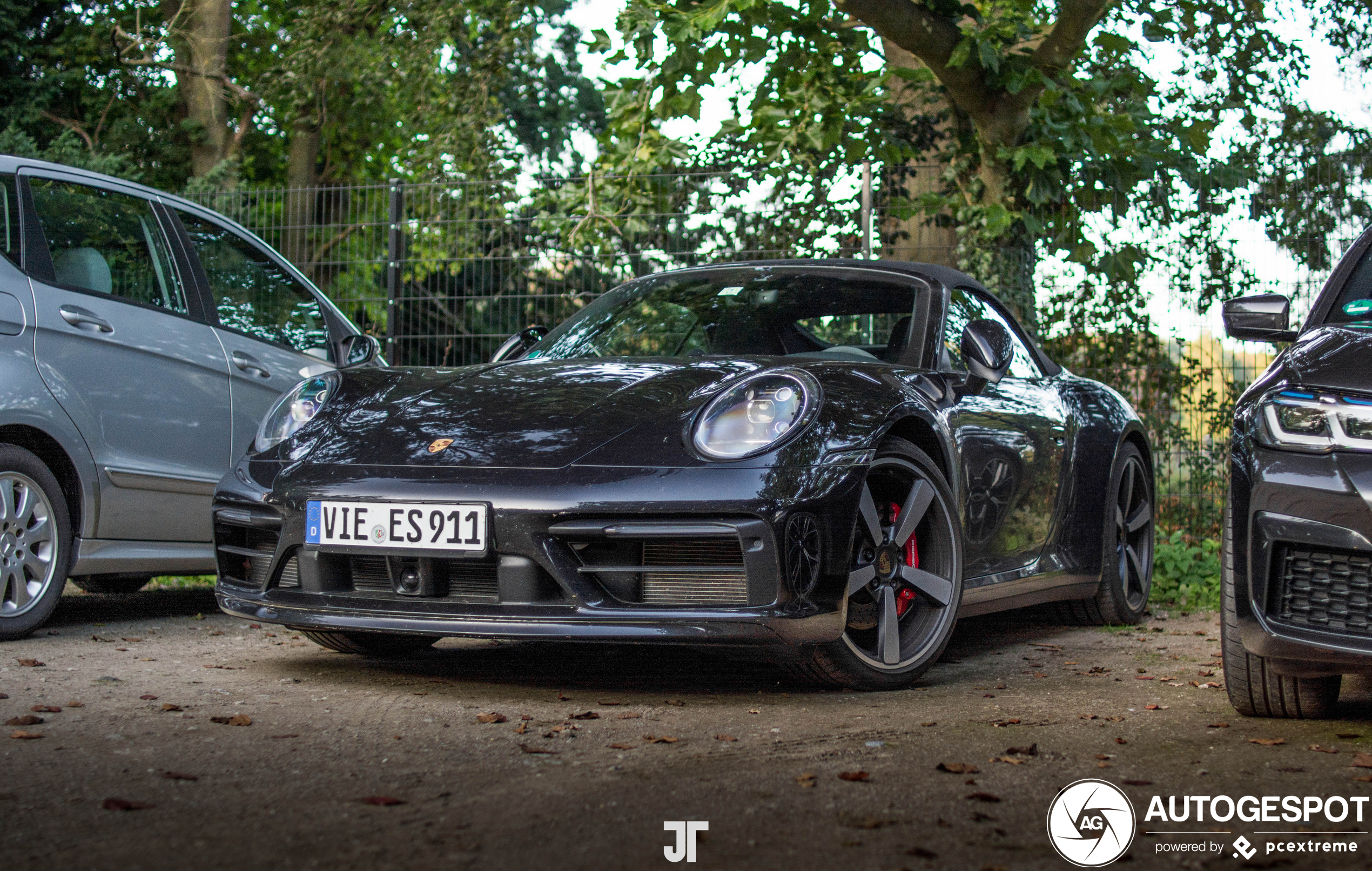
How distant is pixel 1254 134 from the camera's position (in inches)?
456

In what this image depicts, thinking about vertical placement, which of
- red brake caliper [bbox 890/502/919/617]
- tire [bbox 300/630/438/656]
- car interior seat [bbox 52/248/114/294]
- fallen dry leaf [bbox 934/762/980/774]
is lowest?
tire [bbox 300/630/438/656]

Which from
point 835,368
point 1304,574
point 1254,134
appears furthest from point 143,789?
point 1254,134

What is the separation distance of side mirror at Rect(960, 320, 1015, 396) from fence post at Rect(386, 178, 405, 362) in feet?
18.5

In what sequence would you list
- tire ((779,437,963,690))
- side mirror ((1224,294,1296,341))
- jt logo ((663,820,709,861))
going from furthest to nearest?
side mirror ((1224,294,1296,341))
tire ((779,437,963,690))
jt logo ((663,820,709,861))

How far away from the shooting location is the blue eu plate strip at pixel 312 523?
3.77 metres

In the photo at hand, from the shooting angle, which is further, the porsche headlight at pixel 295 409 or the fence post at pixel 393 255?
the fence post at pixel 393 255

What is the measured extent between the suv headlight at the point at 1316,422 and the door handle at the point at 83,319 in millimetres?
3968

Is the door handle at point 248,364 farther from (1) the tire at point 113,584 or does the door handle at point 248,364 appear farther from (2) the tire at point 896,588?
(2) the tire at point 896,588

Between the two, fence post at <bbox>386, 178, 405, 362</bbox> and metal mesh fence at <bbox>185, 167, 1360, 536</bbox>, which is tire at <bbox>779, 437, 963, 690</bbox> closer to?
metal mesh fence at <bbox>185, 167, 1360, 536</bbox>

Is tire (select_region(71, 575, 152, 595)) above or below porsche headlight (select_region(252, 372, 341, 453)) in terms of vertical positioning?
below

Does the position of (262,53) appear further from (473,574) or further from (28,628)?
(473,574)

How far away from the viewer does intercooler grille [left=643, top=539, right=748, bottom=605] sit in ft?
11.5

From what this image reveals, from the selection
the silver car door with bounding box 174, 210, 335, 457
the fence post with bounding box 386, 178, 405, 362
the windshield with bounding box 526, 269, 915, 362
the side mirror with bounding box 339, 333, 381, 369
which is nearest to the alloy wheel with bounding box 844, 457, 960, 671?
the windshield with bounding box 526, 269, 915, 362

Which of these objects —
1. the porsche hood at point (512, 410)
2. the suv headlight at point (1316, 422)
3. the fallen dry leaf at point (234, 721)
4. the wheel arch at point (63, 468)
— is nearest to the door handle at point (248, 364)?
the wheel arch at point (63, 468)
